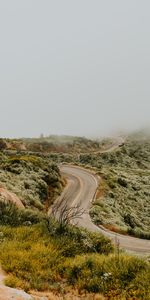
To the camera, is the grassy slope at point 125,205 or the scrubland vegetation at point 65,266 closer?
the scrubland vegetation at point 65,266

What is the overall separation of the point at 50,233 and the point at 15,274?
3.18 meters

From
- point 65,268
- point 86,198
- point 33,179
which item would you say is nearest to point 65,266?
point 65,268

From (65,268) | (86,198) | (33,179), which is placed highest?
(65,268)

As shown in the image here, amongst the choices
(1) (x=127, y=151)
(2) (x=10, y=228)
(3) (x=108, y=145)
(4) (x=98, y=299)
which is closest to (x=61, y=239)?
(2) (x=10, y=228)

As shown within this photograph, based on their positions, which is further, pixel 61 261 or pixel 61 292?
pixel 61 261

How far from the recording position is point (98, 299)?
896 cm

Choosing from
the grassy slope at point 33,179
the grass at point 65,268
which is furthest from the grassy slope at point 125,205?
the grass at point 65,268

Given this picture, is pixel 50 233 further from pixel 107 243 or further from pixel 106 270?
pixel 106 270

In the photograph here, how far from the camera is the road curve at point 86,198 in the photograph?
30.0 m

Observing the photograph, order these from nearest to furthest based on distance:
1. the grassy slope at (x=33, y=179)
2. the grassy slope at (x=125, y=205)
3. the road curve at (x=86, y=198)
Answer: the road curve at (x=86, y=198)
the grassy slope at (x=33, y=179)
the grassy slope at (x=125, y=205)

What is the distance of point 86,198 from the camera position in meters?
48.3

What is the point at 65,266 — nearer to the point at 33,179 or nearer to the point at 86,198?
the point at 33,179

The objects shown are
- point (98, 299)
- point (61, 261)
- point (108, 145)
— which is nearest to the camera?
point (98, 299)

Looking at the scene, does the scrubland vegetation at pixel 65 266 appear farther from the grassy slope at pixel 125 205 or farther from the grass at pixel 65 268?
the grassy slope at pixel 125 205
